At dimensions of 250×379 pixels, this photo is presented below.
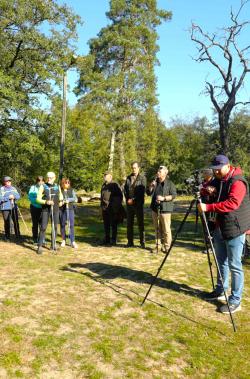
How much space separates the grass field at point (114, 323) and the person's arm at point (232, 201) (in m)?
1.56

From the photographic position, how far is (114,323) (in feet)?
16.6

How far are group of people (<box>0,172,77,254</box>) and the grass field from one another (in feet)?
4.40

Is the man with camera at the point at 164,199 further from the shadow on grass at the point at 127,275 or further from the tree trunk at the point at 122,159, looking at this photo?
the tree trunk at the point at 122,159

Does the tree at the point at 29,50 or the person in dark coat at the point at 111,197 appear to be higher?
the tree at the point at 29,50

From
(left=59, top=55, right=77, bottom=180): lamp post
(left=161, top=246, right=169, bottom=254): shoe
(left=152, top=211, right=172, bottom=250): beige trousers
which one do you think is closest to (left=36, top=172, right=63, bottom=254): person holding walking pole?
(left=152, top=211, right=172, bottom=250): beige trousers

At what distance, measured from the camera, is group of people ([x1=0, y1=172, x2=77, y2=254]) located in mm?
9316

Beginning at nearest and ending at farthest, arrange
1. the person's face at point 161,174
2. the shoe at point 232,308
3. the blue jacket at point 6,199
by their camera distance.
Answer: the shoe at point 232,308 < the person's face at point 161,174 < the blue jacket at point 6,199

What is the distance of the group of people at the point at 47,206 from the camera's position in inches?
367

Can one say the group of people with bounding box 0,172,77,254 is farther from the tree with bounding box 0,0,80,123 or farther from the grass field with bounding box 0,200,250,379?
the tree with bounding box 0,0,80,123

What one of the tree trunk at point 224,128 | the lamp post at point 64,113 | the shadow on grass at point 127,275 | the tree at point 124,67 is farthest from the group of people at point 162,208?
the tree at point 124,67

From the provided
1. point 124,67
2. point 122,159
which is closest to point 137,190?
point 122,159

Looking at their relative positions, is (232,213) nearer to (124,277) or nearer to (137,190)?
(124,277)

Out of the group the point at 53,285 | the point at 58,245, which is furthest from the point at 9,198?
the point at 53,285

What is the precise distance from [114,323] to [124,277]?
2.10m
